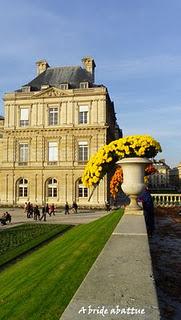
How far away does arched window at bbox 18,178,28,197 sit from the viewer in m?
46.2

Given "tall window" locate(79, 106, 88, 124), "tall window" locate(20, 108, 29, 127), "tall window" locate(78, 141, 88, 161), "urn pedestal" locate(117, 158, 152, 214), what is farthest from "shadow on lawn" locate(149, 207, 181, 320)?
"tall window" locate(20, 108, 29, 127)

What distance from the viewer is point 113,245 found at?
6309 mm

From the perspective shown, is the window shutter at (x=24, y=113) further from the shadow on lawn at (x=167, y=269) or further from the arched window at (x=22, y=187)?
the shadow on lawn at (x=167, y=269)

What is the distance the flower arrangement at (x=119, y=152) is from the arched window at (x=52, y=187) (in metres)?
30.1

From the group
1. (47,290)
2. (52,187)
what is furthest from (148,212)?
(52,187)

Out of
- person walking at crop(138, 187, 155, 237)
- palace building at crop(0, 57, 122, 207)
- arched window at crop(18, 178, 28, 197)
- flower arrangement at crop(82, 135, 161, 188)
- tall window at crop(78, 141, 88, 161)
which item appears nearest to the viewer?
person walking at crop(138, 187, 155, 237)

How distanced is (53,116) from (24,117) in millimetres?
3818

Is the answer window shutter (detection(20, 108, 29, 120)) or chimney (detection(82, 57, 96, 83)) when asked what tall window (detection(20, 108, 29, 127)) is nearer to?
window shutter (detection(20, 108, 29, 120))

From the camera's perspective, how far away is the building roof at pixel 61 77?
157 ft

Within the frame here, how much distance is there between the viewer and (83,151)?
45.1 meters

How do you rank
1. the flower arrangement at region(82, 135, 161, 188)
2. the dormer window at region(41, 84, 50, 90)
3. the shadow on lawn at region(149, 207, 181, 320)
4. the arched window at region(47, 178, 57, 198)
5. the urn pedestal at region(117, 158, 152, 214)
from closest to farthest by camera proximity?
the shadow on lawn at region(149, 207, 181, 320), the urn pedestal at region(117, 158, 152, 214), the flower arrangement at region(82, 135, 161, 188), the arched window at region(47, 178, 57, 198), the dormer window at region(41, 84, 50, 90)

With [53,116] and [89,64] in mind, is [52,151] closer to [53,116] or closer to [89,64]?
[53,116]

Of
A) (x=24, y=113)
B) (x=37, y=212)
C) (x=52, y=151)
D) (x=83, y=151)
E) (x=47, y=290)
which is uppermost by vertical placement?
(x=24, y=113)

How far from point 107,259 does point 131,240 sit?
1.67 metres
